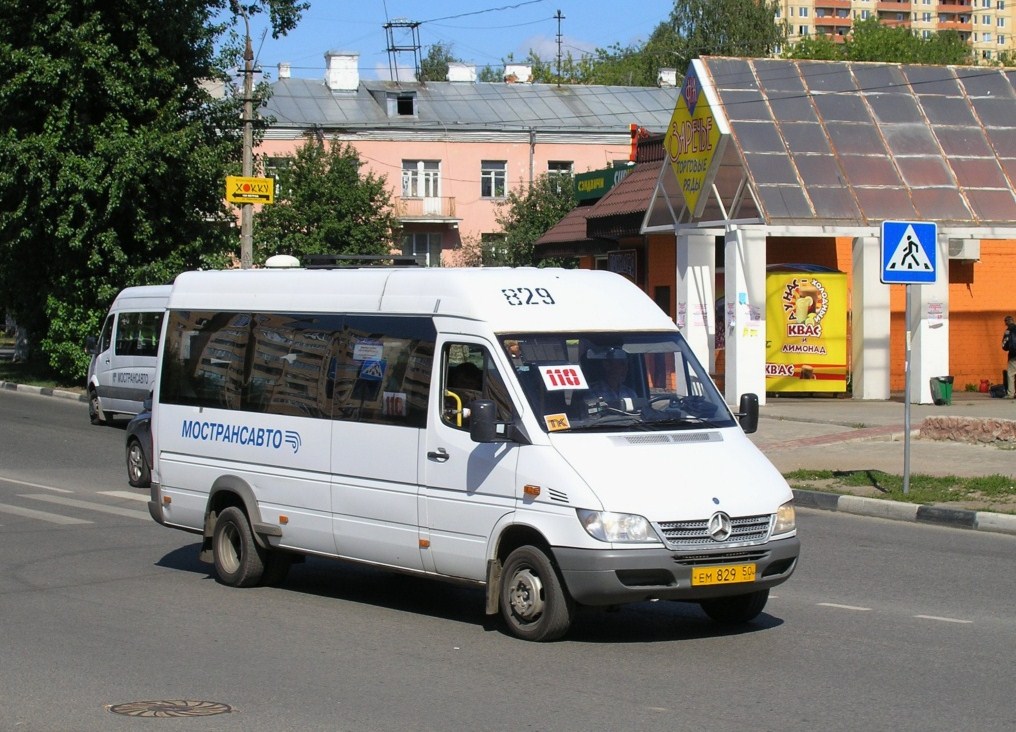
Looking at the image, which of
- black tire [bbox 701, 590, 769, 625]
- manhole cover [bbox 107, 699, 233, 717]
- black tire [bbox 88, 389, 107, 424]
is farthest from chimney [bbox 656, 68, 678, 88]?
manhole cover [bbox 107, 699, 233, 717]

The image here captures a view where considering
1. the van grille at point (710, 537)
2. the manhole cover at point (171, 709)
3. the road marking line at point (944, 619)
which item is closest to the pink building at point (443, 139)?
the road marking line at point (944, 619)

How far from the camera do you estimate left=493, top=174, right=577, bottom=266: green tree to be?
1965 inches

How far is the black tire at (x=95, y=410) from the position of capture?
26.1 m

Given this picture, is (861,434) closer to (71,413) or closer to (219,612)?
(219,612)

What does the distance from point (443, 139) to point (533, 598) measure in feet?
187

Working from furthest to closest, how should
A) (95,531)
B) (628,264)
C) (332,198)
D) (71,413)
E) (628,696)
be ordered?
(332,198), (628,264), (71,413), (95,531), (628,696)

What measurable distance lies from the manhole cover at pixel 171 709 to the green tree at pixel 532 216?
1688 inches

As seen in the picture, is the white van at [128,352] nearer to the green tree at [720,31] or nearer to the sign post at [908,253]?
the sign post at [908,253]

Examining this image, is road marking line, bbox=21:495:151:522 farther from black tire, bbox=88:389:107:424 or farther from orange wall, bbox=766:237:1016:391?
orange wall, bbox=766:237:1016:391

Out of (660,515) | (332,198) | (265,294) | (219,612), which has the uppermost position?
(332,198)

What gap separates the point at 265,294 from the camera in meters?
10.7

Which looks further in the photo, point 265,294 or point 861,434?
point 861,434

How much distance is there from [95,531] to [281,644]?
5.61 meters

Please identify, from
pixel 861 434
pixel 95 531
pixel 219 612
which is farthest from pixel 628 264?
pixel 219 612
